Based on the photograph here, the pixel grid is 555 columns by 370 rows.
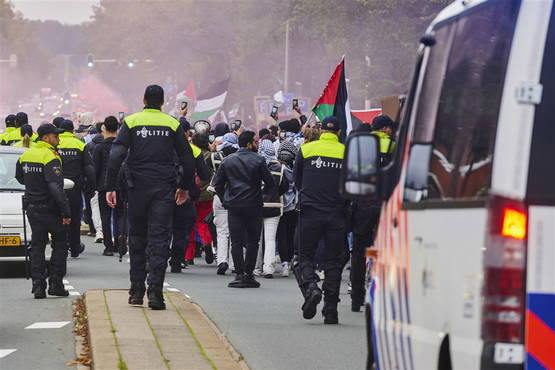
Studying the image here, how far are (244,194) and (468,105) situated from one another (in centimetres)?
1134

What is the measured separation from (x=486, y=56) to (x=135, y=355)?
4635 millimetres

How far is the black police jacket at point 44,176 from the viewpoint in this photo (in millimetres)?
14070

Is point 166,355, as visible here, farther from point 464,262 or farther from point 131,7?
point 131,7

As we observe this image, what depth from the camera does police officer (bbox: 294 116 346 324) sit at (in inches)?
488

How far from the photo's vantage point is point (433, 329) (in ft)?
17.5

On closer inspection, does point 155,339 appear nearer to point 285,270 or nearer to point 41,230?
point 41,230

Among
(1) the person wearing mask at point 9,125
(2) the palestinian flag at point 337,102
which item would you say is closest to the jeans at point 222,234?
(2) the palestinian flag at point 337,102

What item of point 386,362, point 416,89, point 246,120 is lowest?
point 246,120

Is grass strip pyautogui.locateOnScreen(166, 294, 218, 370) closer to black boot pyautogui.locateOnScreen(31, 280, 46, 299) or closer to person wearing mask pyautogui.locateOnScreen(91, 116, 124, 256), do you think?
black boot pyautogui.locateOnScreen(31, 280, 46, 299)

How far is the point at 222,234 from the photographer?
18578 millimetres

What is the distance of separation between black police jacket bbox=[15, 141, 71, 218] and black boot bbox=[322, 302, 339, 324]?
3.01 meters

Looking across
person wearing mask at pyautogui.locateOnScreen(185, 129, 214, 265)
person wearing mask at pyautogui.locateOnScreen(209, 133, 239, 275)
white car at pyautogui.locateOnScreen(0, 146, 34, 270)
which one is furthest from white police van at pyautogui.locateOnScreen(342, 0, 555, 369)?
person wearing mask at pyautogui.locateOnScreen(185, 129, 214, 265)

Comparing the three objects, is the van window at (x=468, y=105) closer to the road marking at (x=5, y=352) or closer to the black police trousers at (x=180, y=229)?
the road marking at (x=5, y=352)

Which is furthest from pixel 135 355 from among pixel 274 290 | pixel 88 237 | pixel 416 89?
pixel 88 237
